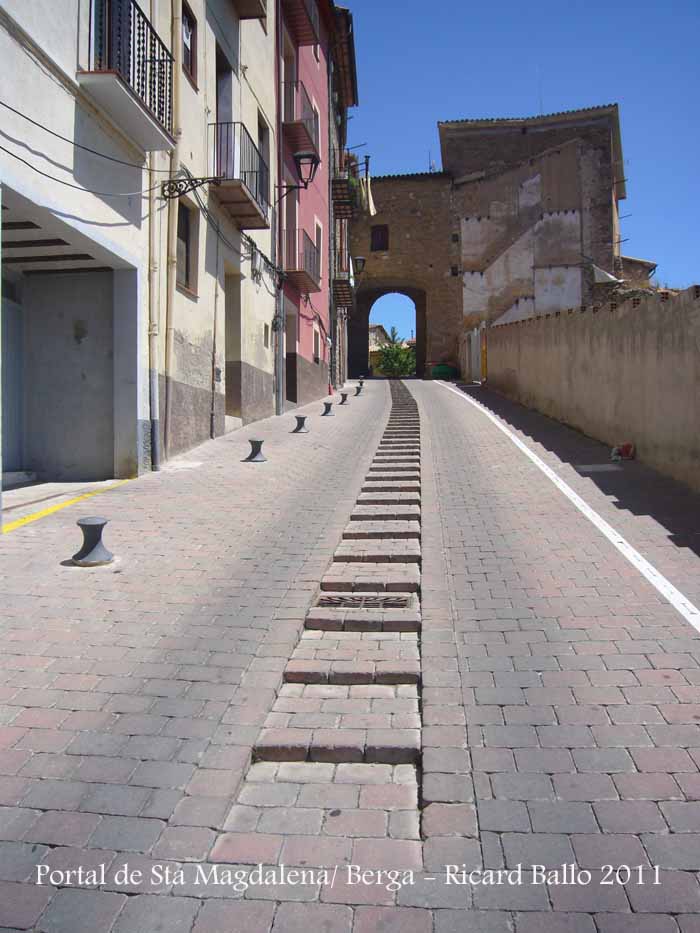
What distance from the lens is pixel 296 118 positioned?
1994 cm

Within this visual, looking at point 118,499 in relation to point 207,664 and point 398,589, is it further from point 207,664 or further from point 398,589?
point 207,664

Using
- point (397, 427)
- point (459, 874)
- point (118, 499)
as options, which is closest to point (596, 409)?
point (397, 427)

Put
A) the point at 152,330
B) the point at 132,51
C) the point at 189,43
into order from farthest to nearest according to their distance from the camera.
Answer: the point at 189,43
the point at 152,330
the point at 132,51

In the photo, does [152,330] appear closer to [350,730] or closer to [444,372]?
[350,730]

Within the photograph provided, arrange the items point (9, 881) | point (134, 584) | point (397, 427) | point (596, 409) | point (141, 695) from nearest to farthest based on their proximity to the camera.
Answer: point (9, 881) < point (141, 695) < point (134, 584) < point (596, 409) < point (397, 427)

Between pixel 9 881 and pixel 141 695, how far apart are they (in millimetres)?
1350

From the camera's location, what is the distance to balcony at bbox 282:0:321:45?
19781 mm

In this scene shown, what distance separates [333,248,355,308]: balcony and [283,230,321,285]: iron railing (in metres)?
7.65

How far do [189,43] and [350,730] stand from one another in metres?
12.3

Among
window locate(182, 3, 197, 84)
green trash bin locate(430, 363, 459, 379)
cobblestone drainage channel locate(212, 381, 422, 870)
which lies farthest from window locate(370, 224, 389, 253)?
cobblestone drainage channel locate(212, 381, 422, 870)

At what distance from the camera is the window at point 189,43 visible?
12148 mm

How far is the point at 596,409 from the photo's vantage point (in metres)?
13.7

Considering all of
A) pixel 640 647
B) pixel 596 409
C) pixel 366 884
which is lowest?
pixel 366 884

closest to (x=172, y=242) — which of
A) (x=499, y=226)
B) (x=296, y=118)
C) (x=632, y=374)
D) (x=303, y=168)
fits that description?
(x=632, y=374)
